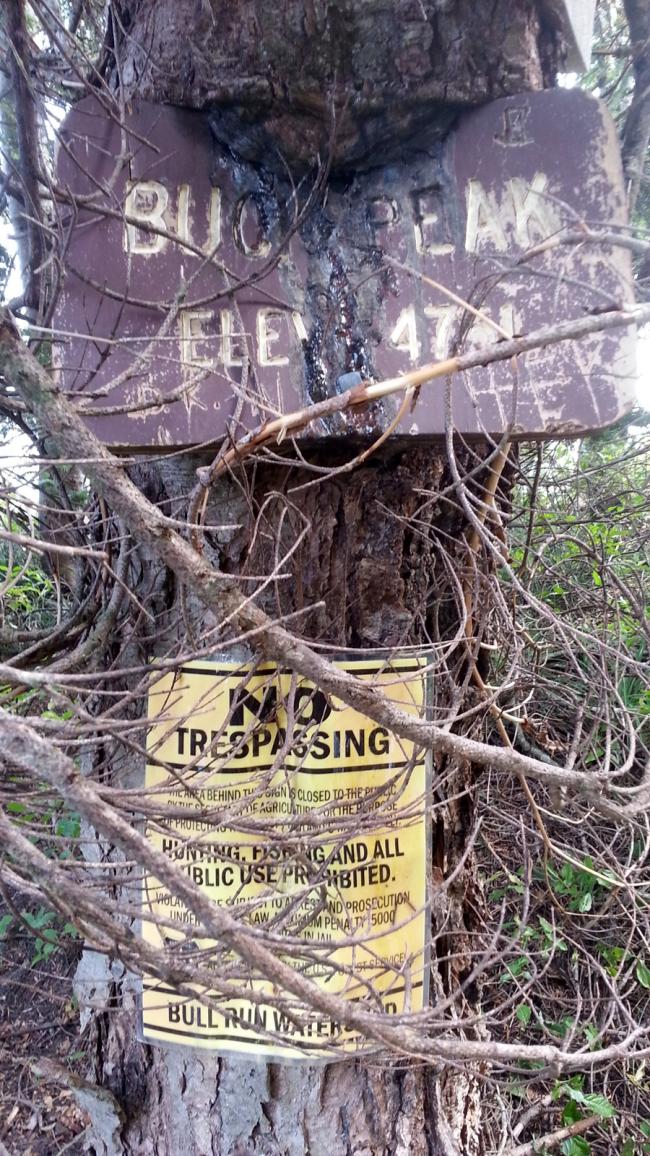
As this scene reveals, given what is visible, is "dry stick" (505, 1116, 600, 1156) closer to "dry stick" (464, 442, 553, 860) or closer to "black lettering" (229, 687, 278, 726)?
"dry stick" (464, 442, 553, 860)

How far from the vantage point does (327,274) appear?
3.28 feet

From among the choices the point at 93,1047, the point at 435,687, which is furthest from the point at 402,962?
the point at 93,1047

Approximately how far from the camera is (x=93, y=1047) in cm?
122

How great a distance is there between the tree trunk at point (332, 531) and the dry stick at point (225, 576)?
12 cm

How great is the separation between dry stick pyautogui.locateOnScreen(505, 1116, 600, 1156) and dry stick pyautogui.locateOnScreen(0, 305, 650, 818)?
0.96m

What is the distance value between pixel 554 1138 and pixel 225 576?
1485 millimetres

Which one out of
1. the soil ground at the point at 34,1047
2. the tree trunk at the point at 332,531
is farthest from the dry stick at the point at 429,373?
the soil ground at the point at 34,1047

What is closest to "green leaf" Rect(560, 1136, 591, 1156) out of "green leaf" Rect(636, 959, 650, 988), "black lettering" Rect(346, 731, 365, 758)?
"green leaf" Rect(636, 959, 650, 988)

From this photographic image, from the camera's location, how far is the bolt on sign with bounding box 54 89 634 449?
0.91 metres

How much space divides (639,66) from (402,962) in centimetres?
172

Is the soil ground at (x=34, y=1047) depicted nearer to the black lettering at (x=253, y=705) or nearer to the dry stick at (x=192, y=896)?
the black lettering at (x=253, y=705)

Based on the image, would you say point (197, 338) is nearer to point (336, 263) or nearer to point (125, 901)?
point (336, 263)

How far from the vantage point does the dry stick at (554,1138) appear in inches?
54.5

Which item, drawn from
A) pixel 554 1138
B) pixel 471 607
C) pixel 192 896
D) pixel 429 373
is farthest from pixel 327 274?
pixel 554 1138
